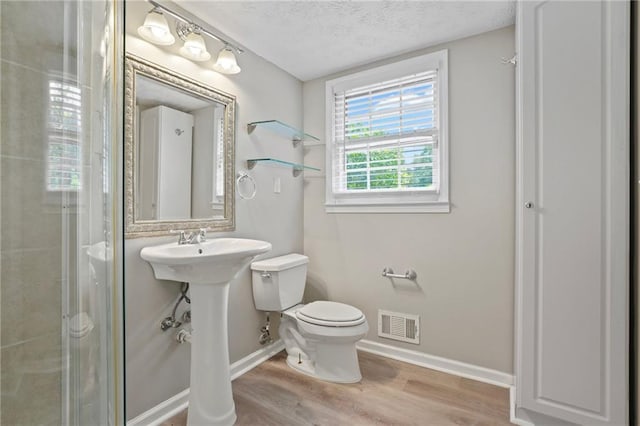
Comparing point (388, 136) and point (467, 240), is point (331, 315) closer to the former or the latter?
point (467, 240)

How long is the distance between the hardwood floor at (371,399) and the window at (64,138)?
58.9 inches

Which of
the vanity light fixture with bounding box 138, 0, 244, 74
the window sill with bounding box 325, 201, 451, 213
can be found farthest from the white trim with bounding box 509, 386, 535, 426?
the vanity light fixture with bounding box 138, 0, 244, 74

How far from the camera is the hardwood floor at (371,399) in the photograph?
1.59 metres

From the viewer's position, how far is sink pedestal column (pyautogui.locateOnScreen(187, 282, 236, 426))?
147 cm

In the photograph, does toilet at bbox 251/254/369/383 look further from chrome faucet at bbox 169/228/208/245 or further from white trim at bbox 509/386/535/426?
white trim at bbox 509/386/535/426

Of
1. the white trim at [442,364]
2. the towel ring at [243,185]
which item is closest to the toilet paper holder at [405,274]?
the white trim at [442,364]

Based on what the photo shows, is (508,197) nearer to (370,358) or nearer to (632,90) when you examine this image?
(632,90)

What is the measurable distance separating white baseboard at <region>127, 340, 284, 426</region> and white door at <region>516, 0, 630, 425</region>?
159 cm

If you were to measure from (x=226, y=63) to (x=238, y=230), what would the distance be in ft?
3.43

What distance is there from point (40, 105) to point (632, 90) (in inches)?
75.3

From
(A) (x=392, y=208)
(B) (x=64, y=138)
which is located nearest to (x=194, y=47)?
(B) (x=64, y=138)

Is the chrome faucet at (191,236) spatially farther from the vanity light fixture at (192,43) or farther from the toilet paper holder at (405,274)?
the toilet paper holder at (405,274)

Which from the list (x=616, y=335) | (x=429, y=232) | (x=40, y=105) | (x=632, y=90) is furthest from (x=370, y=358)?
(x=40, y=105)

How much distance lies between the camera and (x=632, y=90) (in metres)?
1.23
